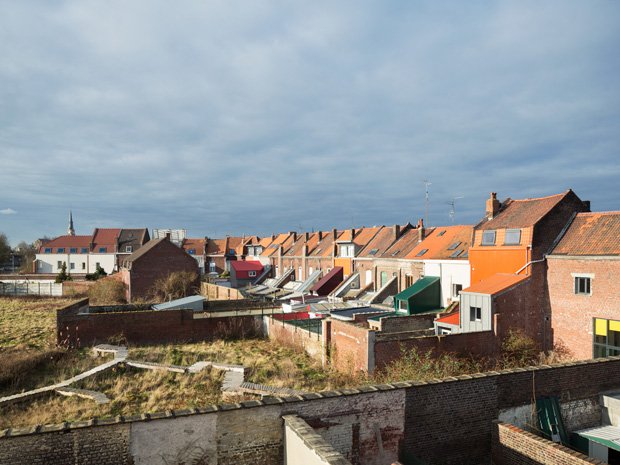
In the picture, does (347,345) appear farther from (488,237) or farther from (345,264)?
(345,264)

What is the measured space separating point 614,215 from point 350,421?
59.4 ft

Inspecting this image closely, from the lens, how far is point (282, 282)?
181 feet

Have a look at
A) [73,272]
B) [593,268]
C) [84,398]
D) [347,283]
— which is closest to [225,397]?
[84,398]

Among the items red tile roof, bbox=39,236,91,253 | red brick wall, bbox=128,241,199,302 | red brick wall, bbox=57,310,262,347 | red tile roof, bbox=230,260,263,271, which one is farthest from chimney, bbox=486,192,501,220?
red tile roof, bbox=39,236,91,253

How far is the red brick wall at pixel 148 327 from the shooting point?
25.3 metres

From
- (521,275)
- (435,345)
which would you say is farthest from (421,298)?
(435,345)

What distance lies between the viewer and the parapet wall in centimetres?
805

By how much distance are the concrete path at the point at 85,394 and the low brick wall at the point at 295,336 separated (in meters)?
9.97

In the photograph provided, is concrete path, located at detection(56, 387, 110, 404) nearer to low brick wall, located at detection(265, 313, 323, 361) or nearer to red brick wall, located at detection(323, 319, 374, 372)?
red brick wall, located at detection(323, 319, 374, 372)

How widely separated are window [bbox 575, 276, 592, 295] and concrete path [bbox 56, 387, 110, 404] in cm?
2114

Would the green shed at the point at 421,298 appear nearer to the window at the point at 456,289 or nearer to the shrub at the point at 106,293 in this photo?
the window at the point at 456,289

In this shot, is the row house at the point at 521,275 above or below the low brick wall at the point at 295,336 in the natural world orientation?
above

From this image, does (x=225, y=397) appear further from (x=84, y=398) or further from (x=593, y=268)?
(x=593, y=268)

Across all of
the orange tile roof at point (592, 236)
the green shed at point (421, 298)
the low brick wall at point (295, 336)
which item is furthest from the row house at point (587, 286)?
the low brick wall at point (295, 336)
